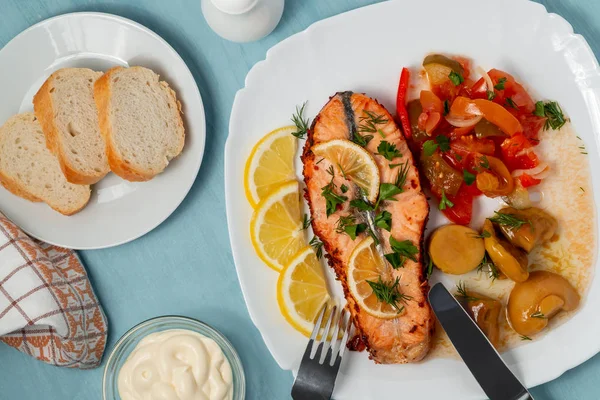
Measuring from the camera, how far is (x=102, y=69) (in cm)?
377

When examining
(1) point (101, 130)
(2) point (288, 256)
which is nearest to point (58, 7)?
(1) point (101, 130)

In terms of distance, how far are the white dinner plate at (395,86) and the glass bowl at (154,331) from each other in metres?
0.23

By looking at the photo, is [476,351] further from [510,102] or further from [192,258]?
[192,258]

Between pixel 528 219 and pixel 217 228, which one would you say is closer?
pixel 528 219

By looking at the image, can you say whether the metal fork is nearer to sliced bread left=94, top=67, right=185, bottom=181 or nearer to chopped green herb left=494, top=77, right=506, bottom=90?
sliced bread left=94, top=67, right=185, bottom=181

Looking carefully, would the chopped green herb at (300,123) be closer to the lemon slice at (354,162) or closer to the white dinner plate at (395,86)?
the white dinner plate at (395,86)

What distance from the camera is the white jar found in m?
3.42

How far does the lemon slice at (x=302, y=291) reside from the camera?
352cm

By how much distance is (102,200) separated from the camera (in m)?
3.77

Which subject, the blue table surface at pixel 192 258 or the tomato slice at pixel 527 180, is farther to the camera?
the blue table surface at pixel 192 258


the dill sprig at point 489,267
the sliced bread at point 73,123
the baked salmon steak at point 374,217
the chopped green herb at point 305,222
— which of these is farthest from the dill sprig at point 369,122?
the sliced bread at point 73,123

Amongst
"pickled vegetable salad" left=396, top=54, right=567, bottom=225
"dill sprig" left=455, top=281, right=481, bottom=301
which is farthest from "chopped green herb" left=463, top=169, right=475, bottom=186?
"dill sprig" left=455, top=281, right=481, bottom=301

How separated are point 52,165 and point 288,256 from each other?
1.48 meters

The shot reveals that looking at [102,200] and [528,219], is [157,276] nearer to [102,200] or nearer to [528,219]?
[102,200]
